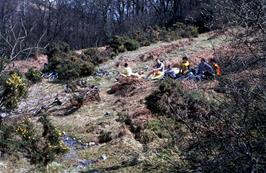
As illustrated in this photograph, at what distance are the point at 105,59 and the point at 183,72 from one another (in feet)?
26.6

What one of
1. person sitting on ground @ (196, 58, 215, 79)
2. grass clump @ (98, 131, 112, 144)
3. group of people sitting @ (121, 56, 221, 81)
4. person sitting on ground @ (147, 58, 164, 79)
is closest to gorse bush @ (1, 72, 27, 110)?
grass clump @ (98, 131, 112, 144)

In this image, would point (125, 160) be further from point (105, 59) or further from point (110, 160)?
point (105, 59)

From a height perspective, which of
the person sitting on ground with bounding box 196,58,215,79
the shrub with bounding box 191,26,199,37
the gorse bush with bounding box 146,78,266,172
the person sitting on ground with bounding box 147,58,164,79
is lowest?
the person sitting on ground with bounding box 147,58,164,79

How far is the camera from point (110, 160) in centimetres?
1232

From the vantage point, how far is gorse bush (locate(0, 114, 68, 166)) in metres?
12.2

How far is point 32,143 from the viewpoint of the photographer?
12664 millimetres

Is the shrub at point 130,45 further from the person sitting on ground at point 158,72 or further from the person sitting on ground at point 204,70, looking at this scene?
the person sitting on ground at point 204,70

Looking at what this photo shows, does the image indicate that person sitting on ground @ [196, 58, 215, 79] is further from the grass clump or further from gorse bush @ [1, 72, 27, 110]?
gorse bush @ [1, 72, 27, 110]

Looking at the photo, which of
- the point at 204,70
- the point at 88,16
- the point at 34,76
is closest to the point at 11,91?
the point at 204,70

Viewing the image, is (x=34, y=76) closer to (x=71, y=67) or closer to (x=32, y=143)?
(x=71, y=67)

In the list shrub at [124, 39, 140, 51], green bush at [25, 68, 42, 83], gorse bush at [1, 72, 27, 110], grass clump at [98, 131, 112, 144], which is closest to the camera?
grass clump at [98, 131, 112, 144]

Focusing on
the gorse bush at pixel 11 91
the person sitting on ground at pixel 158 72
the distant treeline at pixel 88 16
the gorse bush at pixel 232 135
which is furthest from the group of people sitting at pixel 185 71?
the distant treeline at pixel 88 16

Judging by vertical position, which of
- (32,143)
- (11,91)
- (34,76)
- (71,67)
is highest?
(11,91)

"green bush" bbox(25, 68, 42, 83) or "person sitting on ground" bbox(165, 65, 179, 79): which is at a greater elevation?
"person sitting on ground" bbox(165, 65, 179, 79)
